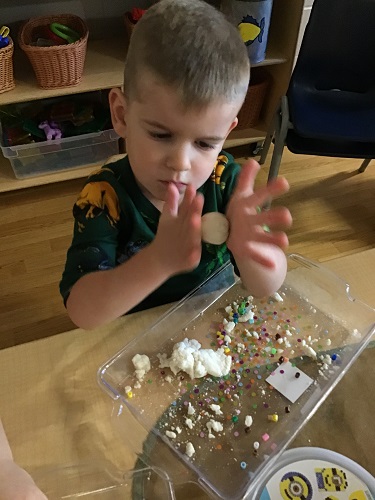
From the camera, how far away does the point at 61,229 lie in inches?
68.4

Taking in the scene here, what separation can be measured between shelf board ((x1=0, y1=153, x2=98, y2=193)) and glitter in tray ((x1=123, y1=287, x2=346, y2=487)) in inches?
49.6

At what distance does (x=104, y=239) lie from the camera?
72 cm

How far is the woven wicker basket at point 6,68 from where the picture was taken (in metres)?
1.50

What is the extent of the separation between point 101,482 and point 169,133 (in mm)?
421

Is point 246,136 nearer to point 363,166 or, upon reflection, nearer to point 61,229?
point 363,166

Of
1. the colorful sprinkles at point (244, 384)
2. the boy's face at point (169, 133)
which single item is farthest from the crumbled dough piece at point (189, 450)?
the boy's face at point (169, 133)

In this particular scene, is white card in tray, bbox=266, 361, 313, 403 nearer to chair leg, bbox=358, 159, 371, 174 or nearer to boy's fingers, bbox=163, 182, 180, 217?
boy's fingers, bbox=163, 182, 180, 217

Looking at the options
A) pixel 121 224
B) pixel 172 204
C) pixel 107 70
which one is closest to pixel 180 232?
pixel 172 204

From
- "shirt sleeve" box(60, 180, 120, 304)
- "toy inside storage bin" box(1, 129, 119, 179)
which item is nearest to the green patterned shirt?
"shirt sleeve" box(60, 180, 120, 304)

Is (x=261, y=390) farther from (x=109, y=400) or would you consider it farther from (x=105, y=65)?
(x=105, y=65)

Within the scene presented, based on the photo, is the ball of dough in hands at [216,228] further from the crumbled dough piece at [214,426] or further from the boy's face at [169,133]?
the crumbled dough piece at [214,426]

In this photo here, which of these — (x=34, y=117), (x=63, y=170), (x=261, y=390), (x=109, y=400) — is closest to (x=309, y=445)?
(x=261, y=390)

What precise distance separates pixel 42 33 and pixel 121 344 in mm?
1382

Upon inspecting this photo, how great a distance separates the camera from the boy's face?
1.96ft
